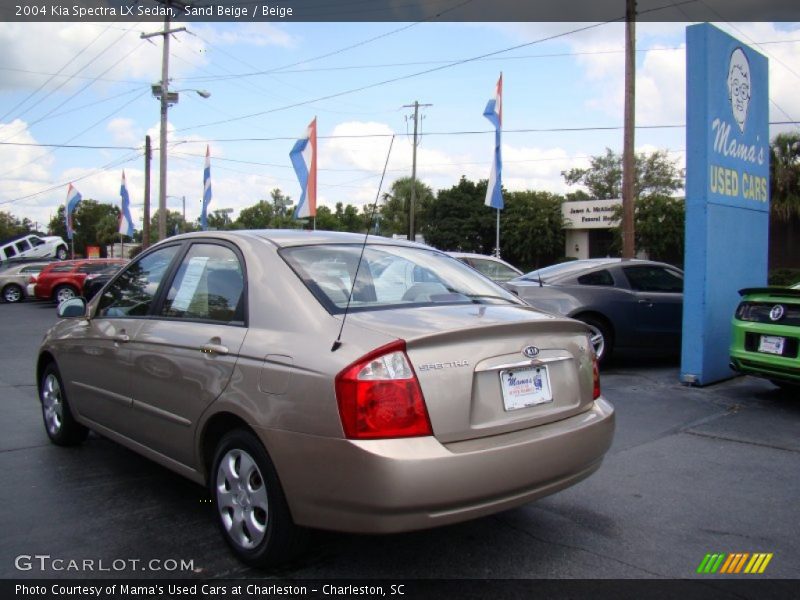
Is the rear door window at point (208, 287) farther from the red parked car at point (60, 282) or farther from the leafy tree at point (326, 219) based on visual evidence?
the leafy tree at point (326, 219)

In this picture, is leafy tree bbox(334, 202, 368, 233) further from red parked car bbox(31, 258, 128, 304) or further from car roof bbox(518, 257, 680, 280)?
car roof bbox(518, 257, 680, 280)

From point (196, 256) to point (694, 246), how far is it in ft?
18.7

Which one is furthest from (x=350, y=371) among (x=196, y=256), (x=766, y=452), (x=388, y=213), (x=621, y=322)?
(x=388, y=213)

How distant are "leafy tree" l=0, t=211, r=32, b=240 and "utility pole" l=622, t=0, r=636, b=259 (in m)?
73.8

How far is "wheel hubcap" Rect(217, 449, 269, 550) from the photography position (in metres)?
3.01

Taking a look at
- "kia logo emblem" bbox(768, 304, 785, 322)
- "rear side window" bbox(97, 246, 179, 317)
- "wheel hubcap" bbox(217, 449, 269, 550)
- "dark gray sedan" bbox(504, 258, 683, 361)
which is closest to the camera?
"wheel hubcap" bbox(217, 449, 269, 550)

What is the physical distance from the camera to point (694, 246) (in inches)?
291

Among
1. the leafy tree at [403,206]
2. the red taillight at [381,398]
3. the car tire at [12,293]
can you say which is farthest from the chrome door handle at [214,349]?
the leafy tree at [403,206]

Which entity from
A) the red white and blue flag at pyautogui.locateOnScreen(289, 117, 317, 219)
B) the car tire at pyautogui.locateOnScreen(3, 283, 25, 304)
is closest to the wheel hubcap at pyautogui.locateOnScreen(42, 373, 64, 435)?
the red white and blue flag at pyautogui.locateOnScreen(289, 117, 317, 219)

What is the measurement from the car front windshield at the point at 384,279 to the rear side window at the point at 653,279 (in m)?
5.49

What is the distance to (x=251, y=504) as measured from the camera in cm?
305

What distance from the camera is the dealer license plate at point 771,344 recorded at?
20.1 ft

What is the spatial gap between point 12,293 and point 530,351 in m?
25.3

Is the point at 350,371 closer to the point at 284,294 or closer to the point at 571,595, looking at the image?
the point at 284,294
